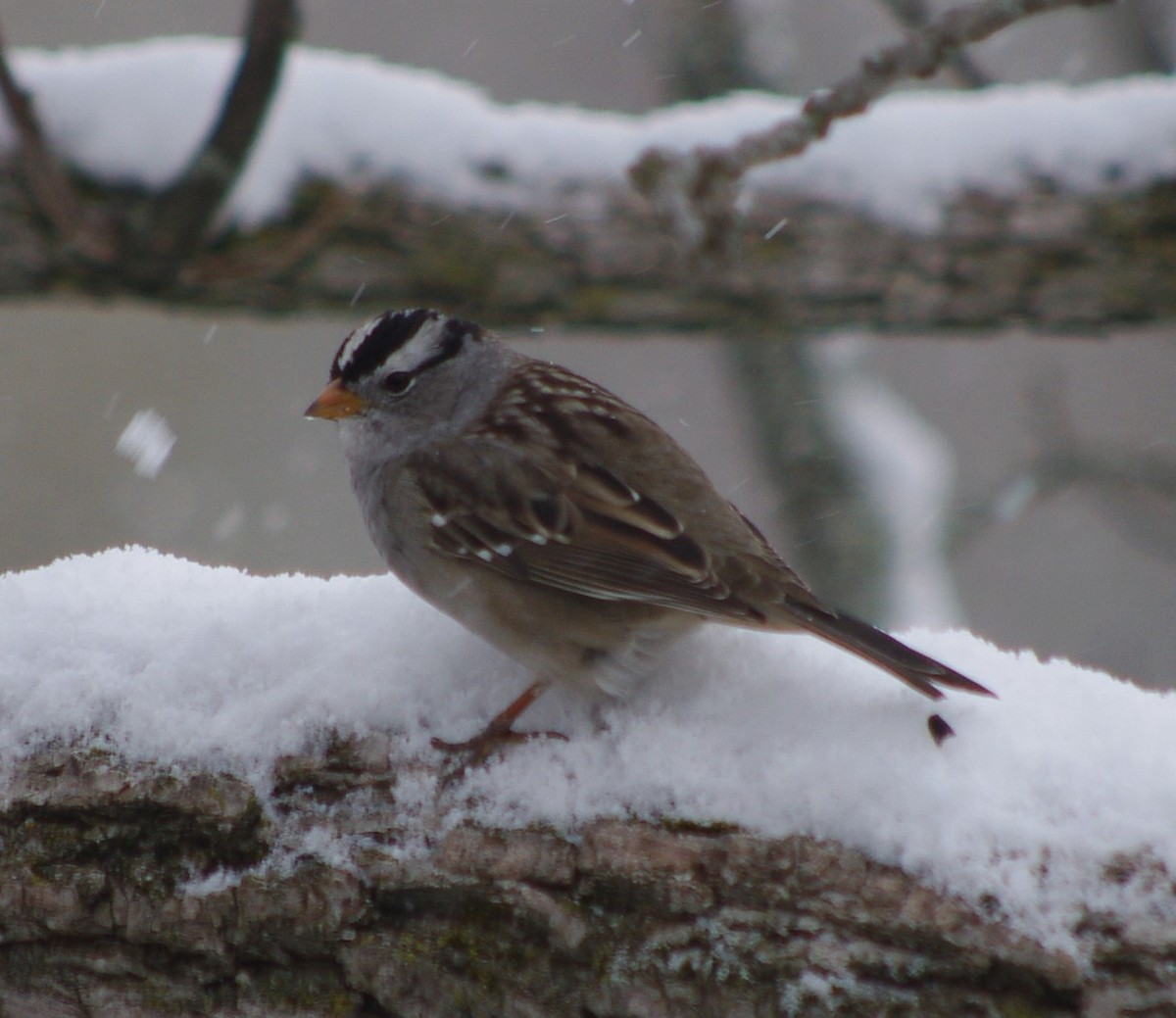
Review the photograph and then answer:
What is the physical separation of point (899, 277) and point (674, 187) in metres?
1.38

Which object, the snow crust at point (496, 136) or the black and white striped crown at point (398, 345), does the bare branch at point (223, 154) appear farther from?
the black and white striped crown at point (398, 345)

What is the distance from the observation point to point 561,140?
426cm

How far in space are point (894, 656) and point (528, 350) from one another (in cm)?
638

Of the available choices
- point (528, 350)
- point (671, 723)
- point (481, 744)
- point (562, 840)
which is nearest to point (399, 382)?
point (481, 744)

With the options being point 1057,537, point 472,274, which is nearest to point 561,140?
point 472,274

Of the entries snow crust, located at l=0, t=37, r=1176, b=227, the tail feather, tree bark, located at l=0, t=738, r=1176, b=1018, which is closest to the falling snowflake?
snow crust, located at l=0, t=37, r=1176, b=227

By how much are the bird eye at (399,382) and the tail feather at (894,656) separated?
138 centimetres

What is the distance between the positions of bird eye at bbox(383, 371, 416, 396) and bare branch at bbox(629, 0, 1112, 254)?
0.82 m

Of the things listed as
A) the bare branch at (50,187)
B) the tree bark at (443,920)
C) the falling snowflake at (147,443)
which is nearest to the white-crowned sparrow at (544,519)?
the tree bark at (443,920)

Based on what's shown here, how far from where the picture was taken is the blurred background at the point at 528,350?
858 centimetres

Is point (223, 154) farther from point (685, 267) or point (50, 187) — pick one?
point (685, 267)

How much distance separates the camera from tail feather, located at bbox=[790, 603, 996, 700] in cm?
215

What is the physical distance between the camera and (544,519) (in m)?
2.76

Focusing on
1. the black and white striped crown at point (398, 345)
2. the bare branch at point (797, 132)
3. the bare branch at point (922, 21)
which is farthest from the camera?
the bare branch at point (922, 21)
